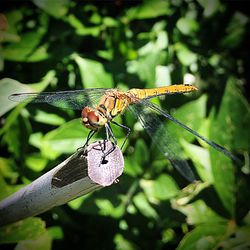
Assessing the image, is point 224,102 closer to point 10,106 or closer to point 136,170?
point 136,170

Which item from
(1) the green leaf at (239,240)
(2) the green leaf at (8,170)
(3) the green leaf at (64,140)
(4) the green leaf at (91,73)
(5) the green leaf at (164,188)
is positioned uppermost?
(4) the green leaf at (91,73)

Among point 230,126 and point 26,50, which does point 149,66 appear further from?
point 26,50

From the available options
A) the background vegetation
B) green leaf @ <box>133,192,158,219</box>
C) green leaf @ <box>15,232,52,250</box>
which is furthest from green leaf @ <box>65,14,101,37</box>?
green leaf @ <box>15,232,52,250</box>

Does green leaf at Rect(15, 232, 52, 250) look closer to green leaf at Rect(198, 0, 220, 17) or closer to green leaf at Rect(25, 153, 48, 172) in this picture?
green leaf at Rect(25, 153, 48, 172)

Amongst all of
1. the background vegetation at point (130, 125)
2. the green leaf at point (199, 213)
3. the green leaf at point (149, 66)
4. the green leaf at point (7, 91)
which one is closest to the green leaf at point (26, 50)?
the background vegetation at point (130, 125)

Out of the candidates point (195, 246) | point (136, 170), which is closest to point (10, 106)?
point (136, 170)

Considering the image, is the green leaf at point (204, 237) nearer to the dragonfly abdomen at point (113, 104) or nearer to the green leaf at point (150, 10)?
the dragonfly abdomen at point (113, 104)

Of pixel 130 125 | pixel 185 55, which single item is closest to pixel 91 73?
pixel 130 125
